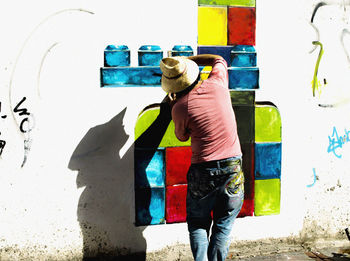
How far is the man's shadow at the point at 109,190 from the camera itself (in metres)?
2.86

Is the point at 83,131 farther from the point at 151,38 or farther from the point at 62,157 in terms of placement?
the point at 151,38

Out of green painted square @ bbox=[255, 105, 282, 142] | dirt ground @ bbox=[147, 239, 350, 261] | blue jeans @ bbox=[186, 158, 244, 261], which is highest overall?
green painted square @ bbox=[255, 105, 282, 142]

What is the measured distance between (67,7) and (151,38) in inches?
24.5

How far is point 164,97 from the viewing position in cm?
294

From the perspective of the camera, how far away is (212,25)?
2.99 m

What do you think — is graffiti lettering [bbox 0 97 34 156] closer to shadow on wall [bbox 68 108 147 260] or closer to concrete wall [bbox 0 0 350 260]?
concrete wall [bbox 0 0 350 260]

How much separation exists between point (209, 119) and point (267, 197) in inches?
46.1

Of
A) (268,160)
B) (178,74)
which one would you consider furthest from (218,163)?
(268,160)

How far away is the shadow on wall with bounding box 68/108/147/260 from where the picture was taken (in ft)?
9.39

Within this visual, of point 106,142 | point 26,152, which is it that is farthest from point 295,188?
point 26,152

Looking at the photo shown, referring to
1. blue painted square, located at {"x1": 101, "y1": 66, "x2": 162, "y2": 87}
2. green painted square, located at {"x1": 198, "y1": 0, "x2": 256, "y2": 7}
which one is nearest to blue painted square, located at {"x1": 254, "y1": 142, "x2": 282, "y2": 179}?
blue painted square, located at {"x1": 101, "y1": 66, "x2": 162, "y2": 87}

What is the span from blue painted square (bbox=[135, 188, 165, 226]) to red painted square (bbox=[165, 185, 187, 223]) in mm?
39

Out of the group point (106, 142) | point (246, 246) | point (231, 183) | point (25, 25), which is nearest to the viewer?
point (231, 183)

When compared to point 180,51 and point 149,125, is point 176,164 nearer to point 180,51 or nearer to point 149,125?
point 149,125
